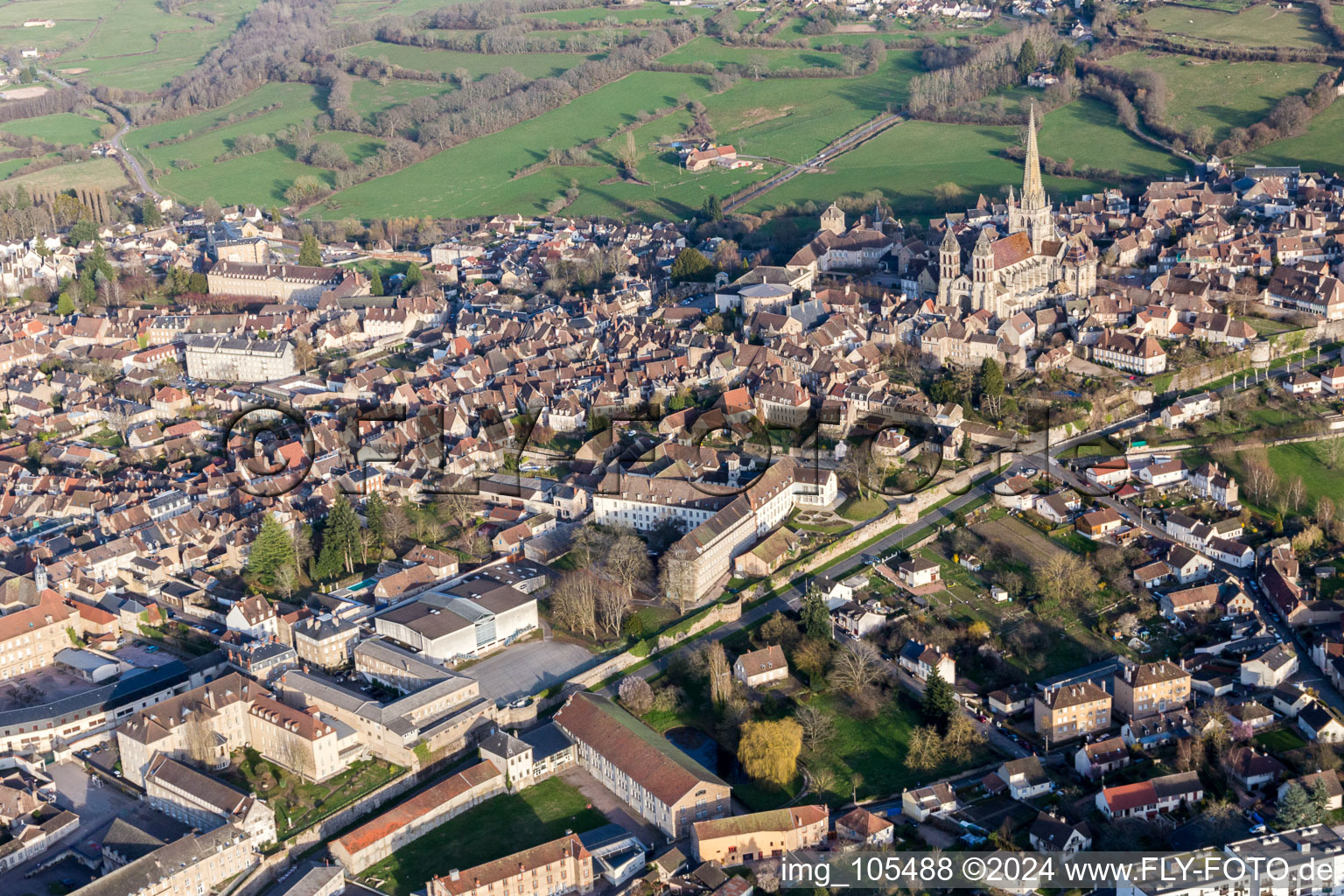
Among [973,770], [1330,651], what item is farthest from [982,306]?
[973,770]

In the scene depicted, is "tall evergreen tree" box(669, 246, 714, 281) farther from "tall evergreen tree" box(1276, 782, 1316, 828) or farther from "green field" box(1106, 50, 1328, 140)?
"tall evergreen tree" box(1276, 782, 1316, 828)

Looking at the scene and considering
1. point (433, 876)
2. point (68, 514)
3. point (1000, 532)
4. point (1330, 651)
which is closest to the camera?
point (433, 876)

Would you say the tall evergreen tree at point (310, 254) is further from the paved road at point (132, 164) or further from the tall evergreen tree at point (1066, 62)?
the tall evergreen tree at point (1066, 62)

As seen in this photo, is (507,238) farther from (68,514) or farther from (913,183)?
(68,514)

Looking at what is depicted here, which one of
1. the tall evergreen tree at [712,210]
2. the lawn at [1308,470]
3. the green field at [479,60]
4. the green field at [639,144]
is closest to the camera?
the lawn at [1308,470]

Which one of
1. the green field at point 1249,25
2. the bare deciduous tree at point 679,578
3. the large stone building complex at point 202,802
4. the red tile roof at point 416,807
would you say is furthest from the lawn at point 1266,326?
the green field at point 1249,25
